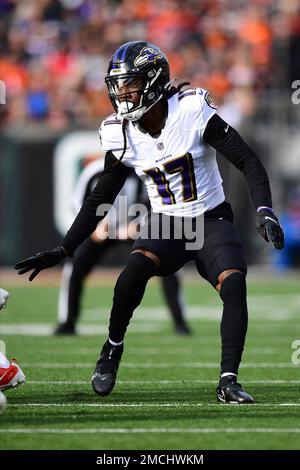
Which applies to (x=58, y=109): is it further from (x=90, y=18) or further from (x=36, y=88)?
(x=90, y=18)

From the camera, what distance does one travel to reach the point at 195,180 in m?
5.12

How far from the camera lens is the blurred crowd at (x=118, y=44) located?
14.9 m

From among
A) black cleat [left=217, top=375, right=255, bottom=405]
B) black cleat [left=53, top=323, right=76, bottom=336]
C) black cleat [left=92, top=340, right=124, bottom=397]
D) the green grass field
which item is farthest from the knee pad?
black cleat [left=53, top=323, right=76, bottom=336]

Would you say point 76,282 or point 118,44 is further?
point 118,44

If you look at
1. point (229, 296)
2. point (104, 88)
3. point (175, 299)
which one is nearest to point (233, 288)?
point (229, 296)

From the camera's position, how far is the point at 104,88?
15.1 meters

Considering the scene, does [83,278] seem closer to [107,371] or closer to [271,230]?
[107,371]

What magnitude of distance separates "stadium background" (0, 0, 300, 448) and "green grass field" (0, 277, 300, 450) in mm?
3588

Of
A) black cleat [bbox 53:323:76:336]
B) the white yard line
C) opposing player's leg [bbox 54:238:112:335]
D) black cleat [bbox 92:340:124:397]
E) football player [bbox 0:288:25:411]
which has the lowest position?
black cleat [bbox 53:323:76:336]

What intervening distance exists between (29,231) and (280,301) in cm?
434

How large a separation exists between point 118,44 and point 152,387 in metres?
10.6

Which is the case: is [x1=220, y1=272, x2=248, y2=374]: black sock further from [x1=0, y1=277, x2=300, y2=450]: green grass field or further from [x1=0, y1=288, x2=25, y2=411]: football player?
[x1=0, y1=288, x2=25, y2=411]: football player

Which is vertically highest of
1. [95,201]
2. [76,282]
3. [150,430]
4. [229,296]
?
[95,201]

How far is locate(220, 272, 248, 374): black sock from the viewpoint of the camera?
484 centimetres
